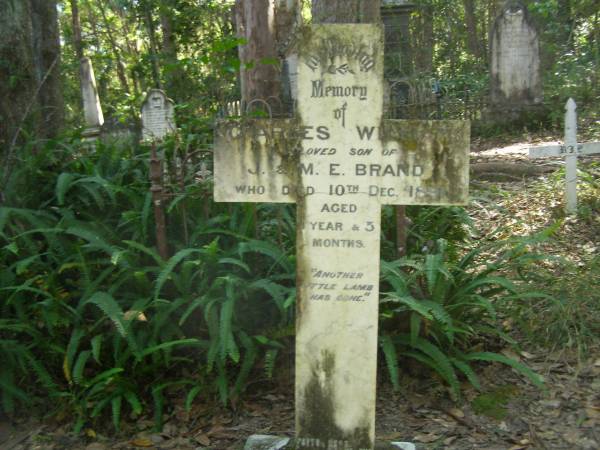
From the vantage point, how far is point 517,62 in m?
10.8

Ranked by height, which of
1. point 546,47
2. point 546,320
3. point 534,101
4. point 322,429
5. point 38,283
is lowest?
point 322,429

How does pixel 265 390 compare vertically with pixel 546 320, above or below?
below

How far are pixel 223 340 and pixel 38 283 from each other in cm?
131

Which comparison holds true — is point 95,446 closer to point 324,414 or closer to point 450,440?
point 324,414

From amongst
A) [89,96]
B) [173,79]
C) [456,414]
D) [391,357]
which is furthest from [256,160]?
[173,79]

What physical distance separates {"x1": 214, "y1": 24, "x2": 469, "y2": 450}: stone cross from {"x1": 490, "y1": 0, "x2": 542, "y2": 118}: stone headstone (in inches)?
348

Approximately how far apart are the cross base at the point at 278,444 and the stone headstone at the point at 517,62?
8.92 metres

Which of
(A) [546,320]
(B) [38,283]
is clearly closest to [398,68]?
(A) [546,320]

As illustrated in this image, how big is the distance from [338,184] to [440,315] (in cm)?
108

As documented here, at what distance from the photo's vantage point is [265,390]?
3721mm

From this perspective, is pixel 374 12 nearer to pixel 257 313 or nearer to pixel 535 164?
pixel 535 164

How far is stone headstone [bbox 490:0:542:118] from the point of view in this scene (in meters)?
10.7

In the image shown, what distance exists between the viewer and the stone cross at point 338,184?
2646 mm

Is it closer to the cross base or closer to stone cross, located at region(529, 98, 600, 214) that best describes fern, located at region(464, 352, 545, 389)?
the cross base
